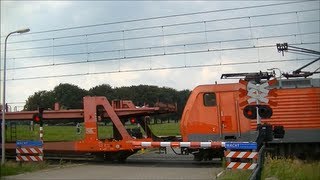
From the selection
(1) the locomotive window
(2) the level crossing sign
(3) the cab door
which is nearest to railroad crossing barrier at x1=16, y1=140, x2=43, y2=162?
(1) the locomotive window

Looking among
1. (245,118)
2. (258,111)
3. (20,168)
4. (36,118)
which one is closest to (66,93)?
(36,118)

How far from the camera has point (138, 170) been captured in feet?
54.9

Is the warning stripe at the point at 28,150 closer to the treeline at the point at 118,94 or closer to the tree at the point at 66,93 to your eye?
the tree at the point at 66,93

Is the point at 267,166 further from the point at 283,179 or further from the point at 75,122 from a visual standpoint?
the point at 75,122

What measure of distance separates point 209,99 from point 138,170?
3.86 meters

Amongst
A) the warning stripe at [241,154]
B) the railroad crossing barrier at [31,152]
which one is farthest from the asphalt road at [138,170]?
the railroad crossing barrier at [31,152]

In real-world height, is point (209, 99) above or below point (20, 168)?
above

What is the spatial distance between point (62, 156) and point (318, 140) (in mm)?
11327

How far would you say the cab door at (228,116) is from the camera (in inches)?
682

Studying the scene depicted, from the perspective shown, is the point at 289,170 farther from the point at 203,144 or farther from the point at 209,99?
the point at 209,99

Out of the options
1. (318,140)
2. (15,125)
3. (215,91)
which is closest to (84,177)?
(215,91)

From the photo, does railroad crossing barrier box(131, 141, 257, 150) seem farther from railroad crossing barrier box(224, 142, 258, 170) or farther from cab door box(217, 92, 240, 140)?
cab door box(217, 92, 240, 140)

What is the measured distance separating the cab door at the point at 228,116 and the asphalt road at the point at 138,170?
52.9 inches

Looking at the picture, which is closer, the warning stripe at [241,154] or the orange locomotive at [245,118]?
the warning stripe at [241,154]
